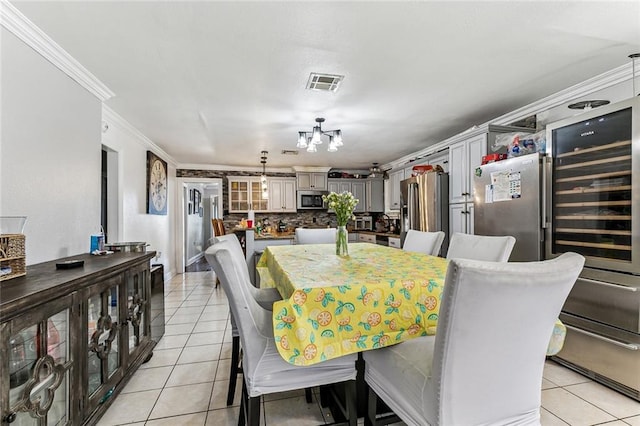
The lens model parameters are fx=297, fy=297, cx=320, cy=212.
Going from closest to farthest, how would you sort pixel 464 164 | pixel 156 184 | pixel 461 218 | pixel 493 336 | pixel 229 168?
pixel 493 336 → pixel 464 164 → pixel 461 218 → pixel 156 184 → pixel 229 168

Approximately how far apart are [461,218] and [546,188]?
55.5 inches

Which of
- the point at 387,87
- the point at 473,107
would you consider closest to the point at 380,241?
the point at 473,107

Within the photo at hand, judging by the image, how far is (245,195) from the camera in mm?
6555

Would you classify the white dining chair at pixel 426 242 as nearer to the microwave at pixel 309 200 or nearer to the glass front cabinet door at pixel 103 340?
the glass front cabinet door at pixel 103 340

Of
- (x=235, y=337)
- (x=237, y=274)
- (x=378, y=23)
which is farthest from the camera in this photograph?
(x=235, y=337)

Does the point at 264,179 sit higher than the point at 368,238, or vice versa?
the point at 264,179

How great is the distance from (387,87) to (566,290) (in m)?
2.17

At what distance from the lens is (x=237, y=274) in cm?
133

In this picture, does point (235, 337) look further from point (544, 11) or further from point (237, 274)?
point (544, 11)

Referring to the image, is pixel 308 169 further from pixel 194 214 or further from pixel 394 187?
pixel 194 214

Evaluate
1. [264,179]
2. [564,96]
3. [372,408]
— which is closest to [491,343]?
[372,408]

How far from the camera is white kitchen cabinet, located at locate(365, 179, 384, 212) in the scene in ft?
22.6

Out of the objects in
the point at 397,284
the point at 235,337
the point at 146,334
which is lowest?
the point at 146,334

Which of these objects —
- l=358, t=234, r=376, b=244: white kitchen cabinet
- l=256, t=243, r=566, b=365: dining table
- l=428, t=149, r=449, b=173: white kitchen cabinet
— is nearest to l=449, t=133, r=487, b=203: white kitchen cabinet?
l=428, t=149, r=449, b=173: white kitchen cabinet
